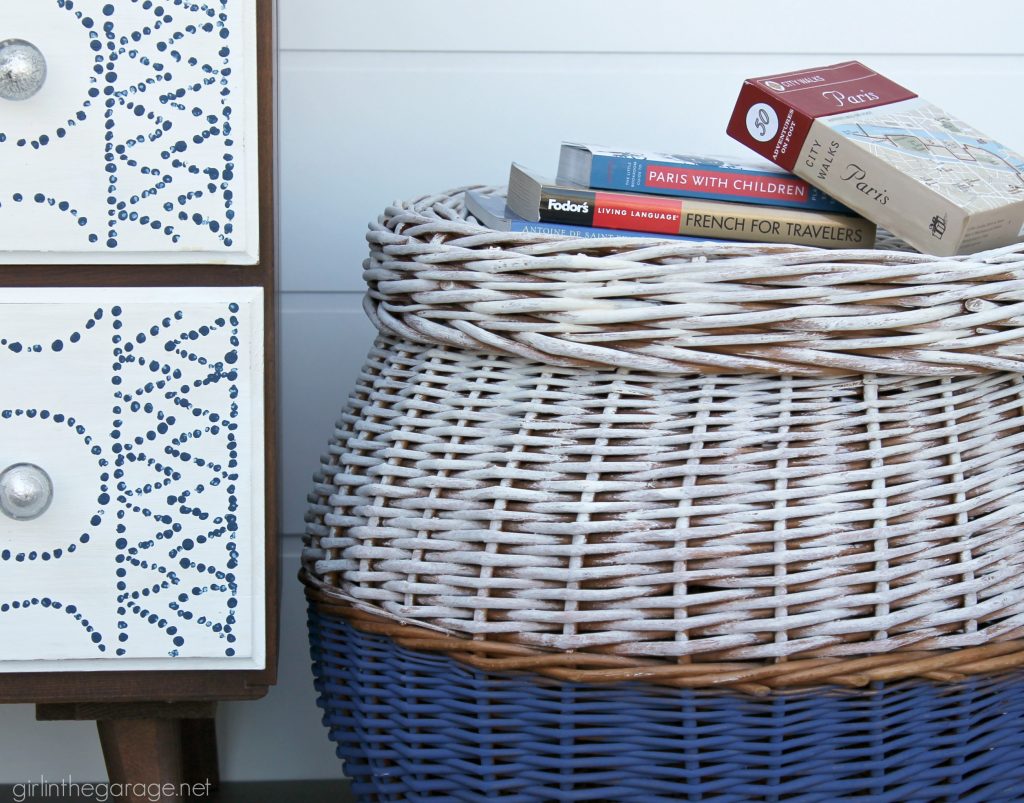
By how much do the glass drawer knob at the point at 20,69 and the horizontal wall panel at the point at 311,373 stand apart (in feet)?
1.65

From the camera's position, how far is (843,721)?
62cm

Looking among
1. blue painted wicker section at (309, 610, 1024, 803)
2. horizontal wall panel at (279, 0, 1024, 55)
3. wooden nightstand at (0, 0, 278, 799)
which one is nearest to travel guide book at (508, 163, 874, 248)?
wooden nightstand at (0, 0, 278, 799)

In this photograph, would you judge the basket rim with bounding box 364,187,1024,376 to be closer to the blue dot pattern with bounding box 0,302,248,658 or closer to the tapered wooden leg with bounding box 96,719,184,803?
the blue dot pattern with bounding box 0,302,248,658

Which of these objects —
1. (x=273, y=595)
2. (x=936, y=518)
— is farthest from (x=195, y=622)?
(x=936, y=518)

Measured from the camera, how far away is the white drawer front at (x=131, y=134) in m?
0.61

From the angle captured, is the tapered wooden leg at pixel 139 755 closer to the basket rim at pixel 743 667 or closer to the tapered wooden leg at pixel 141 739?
the tapered wooden leg at pixel 141 739

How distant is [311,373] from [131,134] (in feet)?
1.67

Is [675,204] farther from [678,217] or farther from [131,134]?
[131,134]

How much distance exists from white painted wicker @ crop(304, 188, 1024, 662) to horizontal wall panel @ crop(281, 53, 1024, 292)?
0.46 m

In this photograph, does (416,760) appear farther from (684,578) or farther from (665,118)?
(665,118)

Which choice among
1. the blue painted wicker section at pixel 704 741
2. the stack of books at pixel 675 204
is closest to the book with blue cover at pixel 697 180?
the stack of books at pixel 675 204

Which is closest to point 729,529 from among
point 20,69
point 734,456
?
point 734,456

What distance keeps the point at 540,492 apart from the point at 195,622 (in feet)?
0.77

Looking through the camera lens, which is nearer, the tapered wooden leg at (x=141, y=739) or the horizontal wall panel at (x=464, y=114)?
the tapered wooden leg at (x=141, y=739)
